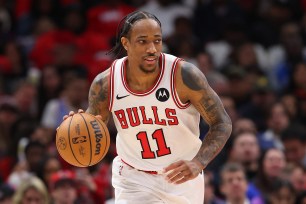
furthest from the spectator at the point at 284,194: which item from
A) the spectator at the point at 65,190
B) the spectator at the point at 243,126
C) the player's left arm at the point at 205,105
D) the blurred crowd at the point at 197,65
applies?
the player's left arm at the point at 205,105

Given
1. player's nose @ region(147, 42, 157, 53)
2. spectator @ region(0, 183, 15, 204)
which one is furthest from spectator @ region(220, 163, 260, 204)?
player's nose @ region(147, 42, 157, 53)

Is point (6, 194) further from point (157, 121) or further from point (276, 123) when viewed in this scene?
point (276, 123)

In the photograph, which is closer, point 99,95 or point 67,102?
point 99,95

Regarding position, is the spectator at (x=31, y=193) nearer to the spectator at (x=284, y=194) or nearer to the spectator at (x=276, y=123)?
the spectator at (x=284, y=194)

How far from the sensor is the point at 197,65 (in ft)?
44.3

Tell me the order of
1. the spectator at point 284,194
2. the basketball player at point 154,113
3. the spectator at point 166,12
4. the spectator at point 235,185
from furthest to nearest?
the spectator at point 166,12, the spectator at point 284,194, the spectator at point 235,185, the basketball player at point 154,113

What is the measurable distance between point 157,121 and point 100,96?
0.52 metres

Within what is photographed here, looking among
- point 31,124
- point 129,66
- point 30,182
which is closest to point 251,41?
point 31,124

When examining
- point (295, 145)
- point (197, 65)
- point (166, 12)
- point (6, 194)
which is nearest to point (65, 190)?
point (6, 194)

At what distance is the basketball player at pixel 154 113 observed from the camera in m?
7.27

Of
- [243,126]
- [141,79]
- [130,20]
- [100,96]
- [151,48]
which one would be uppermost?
[130,20]

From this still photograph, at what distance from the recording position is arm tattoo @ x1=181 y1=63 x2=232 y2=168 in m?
7.23

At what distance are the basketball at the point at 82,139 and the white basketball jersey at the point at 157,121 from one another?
0.85 feet

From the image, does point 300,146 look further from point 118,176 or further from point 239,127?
point 118,176
